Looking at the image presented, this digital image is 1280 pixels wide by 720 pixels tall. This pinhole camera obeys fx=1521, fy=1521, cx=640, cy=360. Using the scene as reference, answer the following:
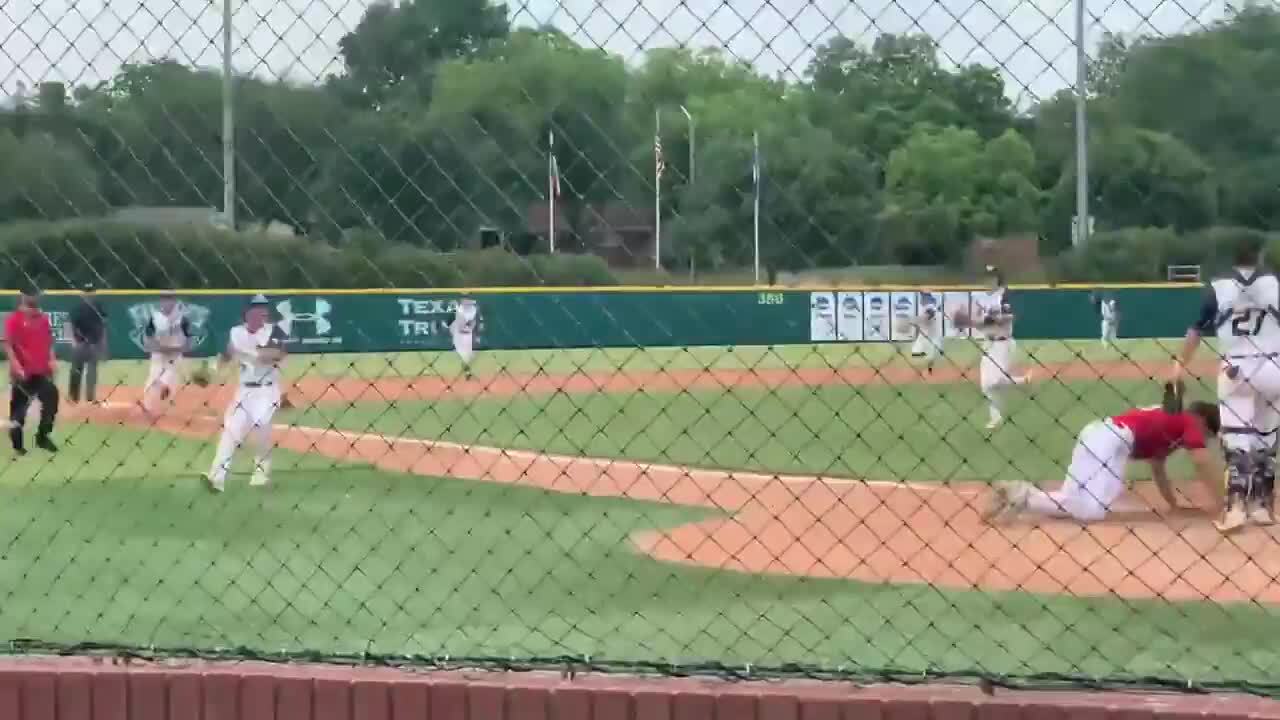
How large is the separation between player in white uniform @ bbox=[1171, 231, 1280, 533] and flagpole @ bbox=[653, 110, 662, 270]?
312 centimetres

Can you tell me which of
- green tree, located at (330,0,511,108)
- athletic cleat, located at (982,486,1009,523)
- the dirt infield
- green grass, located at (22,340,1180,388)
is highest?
green tree, located at (330,0,511,108)

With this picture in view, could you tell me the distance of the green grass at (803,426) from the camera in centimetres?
1302

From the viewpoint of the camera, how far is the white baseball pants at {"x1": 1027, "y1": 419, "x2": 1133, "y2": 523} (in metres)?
8.84

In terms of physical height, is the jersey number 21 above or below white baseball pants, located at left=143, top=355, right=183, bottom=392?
above

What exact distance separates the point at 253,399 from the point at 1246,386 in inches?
291

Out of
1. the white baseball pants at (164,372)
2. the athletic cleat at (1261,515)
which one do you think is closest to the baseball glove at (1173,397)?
the athletic cleat at (1261,515)

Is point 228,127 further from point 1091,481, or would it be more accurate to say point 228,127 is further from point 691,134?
point 1091,481

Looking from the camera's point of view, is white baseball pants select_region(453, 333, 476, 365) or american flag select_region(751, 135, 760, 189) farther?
white baseball pants select_region(453, 333, 476, 365)

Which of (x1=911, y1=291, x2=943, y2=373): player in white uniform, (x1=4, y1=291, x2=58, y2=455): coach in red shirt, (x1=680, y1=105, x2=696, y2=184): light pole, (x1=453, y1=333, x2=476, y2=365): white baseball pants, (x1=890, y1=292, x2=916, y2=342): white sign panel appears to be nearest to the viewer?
(x1=680, y1=105, x2=696, y2=184): light pole

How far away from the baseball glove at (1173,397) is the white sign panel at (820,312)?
13.7 ft

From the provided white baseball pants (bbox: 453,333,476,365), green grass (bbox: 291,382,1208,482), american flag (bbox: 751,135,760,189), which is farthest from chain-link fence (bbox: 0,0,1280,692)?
white baseball pants (bbox: 453,333,476,365)

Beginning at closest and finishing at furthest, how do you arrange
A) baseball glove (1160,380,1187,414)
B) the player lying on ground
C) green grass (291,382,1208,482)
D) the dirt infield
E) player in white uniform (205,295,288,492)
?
1. the dirt infield
2. the player lying on ground
3. baseball glove (1160,380,1187,414)
4. player in white uniform (205,295,288,492)
5. green grass (291,382,1208,482)

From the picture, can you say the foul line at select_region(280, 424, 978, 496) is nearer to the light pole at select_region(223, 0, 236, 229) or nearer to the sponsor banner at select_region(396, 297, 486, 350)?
the sponsor banner at select_region(396, 297, 486, 350)

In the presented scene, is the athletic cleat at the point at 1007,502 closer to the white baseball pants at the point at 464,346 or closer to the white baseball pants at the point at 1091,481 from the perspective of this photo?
the white baseball pants at the point at 1091,481
